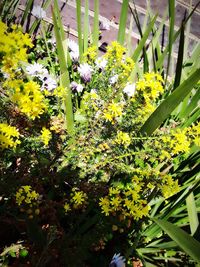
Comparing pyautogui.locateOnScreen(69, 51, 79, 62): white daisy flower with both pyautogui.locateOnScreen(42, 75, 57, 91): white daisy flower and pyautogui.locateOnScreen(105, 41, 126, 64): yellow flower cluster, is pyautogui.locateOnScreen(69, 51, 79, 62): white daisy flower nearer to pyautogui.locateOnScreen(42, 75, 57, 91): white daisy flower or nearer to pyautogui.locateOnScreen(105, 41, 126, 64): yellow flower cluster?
pyautogui.locateOnScreen(42, 75, 57, 91): white daisy flower

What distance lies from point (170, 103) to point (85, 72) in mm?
661

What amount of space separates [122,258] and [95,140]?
52cm

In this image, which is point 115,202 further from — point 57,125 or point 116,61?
point 116,61

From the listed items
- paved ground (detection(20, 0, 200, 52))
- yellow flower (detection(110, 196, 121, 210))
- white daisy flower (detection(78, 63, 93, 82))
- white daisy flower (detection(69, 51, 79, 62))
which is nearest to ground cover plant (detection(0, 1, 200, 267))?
yellow flower (detection(110, 196, 121, 210))

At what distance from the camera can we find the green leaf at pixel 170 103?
1.04 m

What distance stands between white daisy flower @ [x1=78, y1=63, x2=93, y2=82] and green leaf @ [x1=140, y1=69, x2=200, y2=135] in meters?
0.56

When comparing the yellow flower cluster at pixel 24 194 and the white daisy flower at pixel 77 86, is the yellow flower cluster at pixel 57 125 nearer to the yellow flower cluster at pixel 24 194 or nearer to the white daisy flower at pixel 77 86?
the yellow flower cluster at pixel 24 194

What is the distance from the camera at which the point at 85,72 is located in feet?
5.32

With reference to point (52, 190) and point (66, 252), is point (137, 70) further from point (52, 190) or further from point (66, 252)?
point (66, 252)

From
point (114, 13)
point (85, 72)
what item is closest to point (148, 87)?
point (85, 72)

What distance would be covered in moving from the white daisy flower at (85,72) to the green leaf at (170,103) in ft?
1.85

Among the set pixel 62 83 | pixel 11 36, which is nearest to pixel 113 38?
pixel 62 83

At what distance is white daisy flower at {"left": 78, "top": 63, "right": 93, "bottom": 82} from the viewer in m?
1.60

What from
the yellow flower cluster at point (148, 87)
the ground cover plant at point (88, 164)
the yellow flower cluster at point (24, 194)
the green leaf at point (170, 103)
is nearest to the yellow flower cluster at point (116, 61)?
the ground cover plant at point (88, 164)
